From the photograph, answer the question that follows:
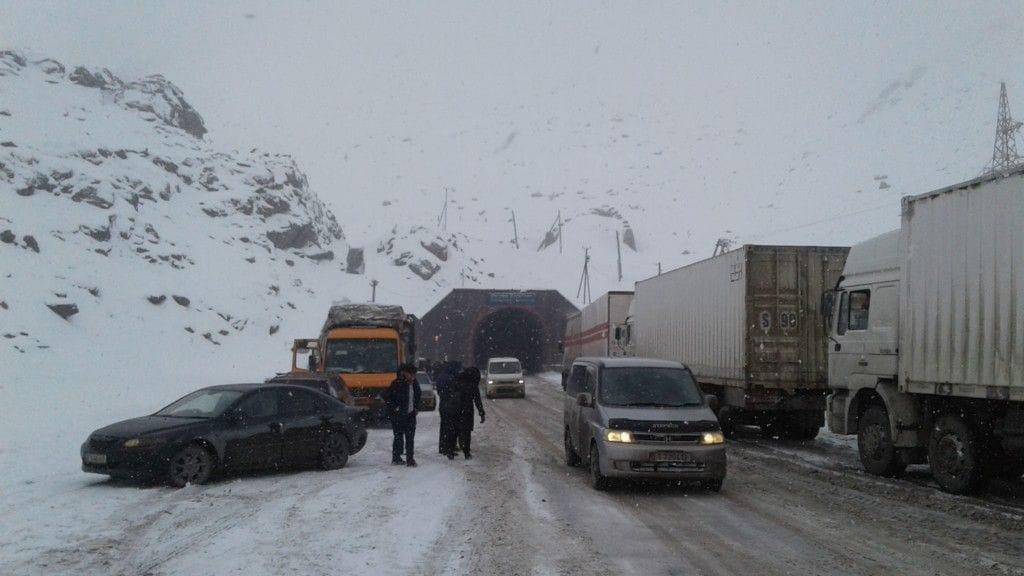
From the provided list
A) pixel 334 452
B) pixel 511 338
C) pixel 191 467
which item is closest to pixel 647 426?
pixel 334 452

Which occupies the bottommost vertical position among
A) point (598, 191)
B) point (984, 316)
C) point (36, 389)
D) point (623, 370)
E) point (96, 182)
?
point (36, 389)

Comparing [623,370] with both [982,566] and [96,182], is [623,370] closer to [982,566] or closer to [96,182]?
[982,566]

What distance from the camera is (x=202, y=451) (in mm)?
10727

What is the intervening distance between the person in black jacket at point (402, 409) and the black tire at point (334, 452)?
32.1 inches

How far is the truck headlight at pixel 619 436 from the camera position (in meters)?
10.1

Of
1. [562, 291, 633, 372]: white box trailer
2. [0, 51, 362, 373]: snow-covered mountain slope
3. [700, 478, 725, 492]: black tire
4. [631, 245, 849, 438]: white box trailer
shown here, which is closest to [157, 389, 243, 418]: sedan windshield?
[700, 478, 725, 492]: black tire

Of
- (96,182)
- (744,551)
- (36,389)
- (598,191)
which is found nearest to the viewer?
(744,551)

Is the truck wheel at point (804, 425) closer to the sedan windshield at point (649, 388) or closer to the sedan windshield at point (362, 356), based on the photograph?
the sedan windshield at point (649, 388)

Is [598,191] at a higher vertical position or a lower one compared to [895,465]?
higher

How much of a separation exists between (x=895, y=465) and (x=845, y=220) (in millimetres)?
76652

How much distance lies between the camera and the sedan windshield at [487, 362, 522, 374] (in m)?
32.7

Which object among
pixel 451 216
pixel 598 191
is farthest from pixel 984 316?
pixel 598 191

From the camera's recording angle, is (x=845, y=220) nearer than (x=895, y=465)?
No

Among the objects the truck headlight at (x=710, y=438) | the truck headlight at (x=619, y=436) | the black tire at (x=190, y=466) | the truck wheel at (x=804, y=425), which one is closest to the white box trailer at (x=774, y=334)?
the truck wheel at (x=804, y=425)
